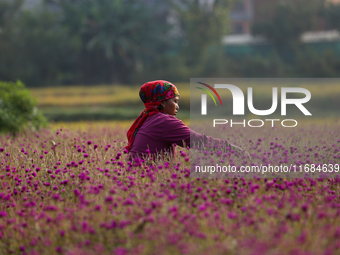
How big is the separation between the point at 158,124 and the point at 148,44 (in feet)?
91.5

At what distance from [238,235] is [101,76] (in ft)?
99.2

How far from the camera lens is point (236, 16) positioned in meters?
40.4

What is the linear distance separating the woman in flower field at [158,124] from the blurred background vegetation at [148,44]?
2388cm

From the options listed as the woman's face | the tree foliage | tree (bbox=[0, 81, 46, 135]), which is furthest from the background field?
the woman's face

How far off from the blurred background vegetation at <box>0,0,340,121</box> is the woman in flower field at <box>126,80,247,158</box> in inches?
940

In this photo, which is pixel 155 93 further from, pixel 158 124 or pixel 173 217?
pixel 173 217

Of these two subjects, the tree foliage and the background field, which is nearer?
the background field

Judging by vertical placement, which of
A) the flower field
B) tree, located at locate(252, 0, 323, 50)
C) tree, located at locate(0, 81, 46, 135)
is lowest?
the flower field

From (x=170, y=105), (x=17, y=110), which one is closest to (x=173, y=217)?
(x=170, y=105)

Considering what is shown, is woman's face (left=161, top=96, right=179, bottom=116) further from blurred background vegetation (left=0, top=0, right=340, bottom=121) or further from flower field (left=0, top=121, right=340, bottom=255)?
blurred background vegetation (left=0, top=0, right=340, bottom=121)

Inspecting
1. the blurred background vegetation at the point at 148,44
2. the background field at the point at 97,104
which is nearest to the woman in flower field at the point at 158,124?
the background field at the point at 97,104

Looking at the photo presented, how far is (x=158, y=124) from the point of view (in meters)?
3.61

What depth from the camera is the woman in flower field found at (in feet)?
11.7

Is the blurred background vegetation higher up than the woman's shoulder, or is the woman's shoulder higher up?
the blurred background vegetation
